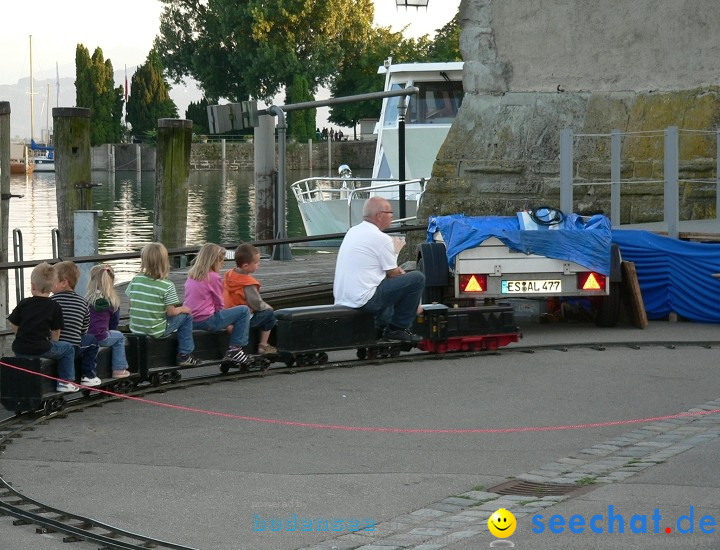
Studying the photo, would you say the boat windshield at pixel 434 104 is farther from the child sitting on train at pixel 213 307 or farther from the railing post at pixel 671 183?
the child sitting on train at pixel 213 307

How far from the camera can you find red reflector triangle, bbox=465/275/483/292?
15055 mm

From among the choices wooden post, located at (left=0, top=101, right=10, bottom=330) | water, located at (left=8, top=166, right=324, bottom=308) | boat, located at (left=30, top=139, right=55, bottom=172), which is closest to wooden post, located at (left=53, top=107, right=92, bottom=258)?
water, located at (left=8, top=166, right=324, bottom=308)

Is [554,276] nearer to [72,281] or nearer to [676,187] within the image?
[676,187]

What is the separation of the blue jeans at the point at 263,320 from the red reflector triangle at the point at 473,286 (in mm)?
2977

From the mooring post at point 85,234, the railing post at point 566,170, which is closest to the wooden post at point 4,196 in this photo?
the mooring post at point 85,234

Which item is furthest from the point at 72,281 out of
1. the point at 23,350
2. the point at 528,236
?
the point at 528,236

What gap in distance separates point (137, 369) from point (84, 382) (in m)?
0.78

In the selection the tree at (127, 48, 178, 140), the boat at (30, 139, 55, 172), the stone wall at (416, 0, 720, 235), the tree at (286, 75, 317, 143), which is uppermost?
the tree at (127, 48, 178, 140)

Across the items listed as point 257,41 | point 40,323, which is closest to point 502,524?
point 40,323

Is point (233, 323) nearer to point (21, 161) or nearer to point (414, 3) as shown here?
point (414, 3)

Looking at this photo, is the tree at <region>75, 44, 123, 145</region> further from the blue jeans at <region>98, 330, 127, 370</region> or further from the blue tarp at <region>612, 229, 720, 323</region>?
the blue jeans at <region>98, 330, 127, 370</region>

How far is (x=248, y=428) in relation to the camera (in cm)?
990

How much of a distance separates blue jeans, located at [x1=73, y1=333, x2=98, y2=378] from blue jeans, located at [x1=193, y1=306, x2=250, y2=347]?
1449 millimetres

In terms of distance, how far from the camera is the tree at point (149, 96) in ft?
336
